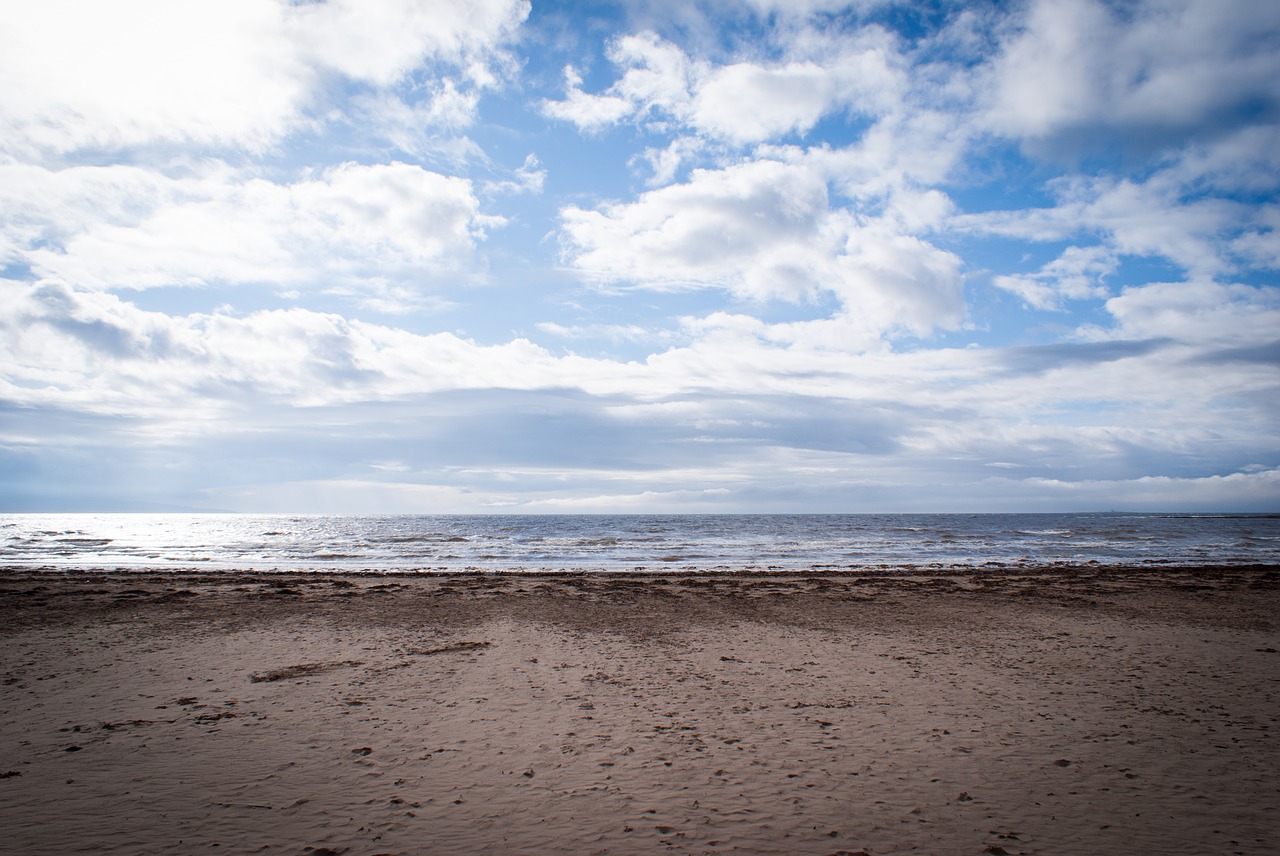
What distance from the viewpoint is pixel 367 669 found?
11398 millimetres

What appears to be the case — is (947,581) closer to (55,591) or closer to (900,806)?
(900,806)

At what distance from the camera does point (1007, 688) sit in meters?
10.2

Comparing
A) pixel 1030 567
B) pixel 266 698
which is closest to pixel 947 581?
pixel 1030 567

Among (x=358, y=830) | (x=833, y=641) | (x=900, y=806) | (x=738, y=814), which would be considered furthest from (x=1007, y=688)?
(x=358, y=830)

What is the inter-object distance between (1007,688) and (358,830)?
9.75m

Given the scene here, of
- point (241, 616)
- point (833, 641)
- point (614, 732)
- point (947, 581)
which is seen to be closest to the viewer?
point (614, 732)

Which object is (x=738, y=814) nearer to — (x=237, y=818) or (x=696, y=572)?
(x=237, y=818)

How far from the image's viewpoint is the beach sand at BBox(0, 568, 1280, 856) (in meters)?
5.90

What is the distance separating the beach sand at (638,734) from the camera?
590cm

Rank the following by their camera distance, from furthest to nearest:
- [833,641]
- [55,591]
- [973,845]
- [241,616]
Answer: [55,591] → [241,616] → [833,641] → [973,845]

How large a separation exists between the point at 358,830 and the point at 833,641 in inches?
419

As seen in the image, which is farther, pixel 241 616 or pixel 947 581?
pixel 947 581

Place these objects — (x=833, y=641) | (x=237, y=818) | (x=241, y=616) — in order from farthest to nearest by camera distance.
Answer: (x=241, y=616)
(x=833, y=641)
(x=237, y=818)

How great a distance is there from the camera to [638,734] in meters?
8.20
